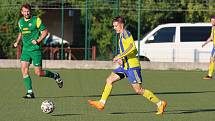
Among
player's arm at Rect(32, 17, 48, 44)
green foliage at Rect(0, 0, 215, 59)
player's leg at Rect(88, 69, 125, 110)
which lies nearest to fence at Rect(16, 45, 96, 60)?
green foliage at Rect(0, 0, 215, 59)

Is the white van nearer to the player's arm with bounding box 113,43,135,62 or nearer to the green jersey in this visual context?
the green jersey

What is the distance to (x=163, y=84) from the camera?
16609 mm

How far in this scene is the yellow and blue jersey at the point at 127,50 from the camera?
33.3 ft

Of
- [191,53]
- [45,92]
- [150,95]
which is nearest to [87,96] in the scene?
[45,92]

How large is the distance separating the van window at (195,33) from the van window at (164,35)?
389 millimetres

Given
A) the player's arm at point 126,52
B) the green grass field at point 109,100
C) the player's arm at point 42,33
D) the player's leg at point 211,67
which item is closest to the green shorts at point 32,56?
the player's arm at point 42,33

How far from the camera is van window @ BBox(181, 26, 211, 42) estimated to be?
22.7 metres

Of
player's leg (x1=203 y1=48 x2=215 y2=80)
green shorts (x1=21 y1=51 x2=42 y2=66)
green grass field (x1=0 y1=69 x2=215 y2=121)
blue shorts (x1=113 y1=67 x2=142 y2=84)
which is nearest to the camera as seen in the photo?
green grass field (x1=0 y1=69 x2=215 y2=121)

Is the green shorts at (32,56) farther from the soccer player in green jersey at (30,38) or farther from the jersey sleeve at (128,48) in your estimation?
the jersey sleeve at (128,48)

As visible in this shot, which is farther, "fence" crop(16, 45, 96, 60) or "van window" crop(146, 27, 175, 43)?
"fence" crop(16, 45, 96, 60)

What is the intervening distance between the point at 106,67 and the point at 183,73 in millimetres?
2903

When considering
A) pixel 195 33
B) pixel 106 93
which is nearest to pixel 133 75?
pixel 106 93

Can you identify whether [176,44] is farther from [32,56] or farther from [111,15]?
[32,56]

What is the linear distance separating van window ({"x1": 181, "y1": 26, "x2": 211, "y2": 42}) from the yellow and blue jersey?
41.1 feet
